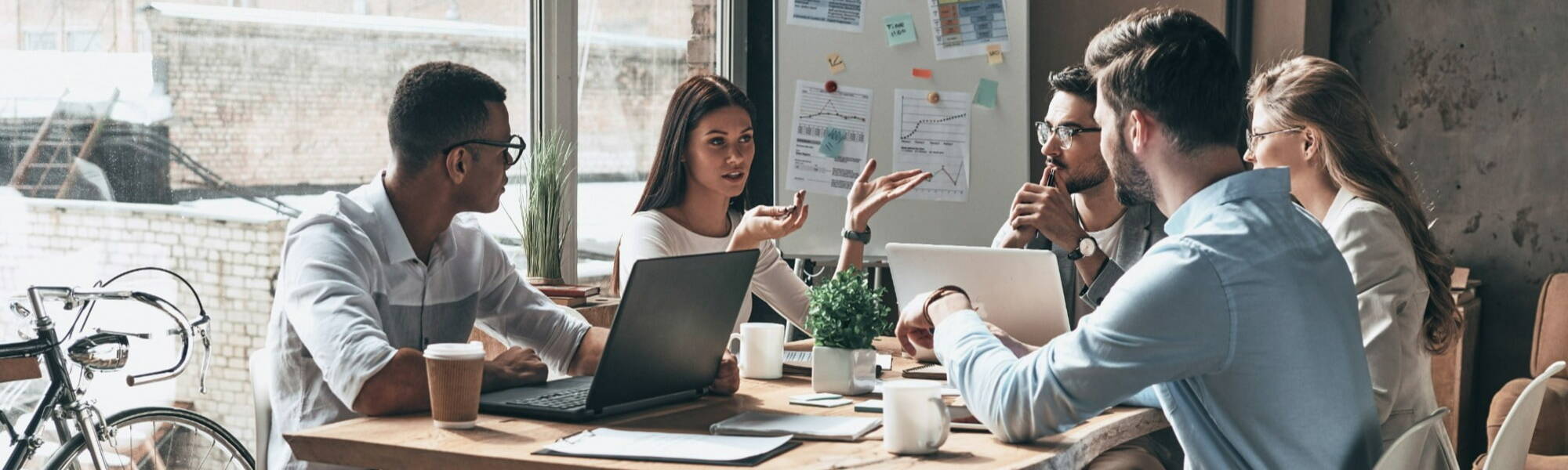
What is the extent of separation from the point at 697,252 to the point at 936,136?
1313mm

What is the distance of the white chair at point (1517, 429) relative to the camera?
1.68 meters

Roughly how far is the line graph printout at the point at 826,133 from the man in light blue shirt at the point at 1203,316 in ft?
7.78

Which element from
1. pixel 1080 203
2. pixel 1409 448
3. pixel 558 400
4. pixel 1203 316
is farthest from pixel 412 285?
pixel 1080 203

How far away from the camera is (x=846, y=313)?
2.08m

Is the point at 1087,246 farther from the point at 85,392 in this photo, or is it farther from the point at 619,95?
the point at 85,392

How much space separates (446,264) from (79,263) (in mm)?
1036

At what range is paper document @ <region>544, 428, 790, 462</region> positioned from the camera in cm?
155

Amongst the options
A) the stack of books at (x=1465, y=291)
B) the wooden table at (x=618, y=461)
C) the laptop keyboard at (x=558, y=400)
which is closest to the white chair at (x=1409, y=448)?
the wooden table at (x=618, y=461)

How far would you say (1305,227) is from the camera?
5.34ft

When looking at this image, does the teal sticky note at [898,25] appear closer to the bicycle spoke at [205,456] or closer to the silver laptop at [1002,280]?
the silver laptop at [1002,280]

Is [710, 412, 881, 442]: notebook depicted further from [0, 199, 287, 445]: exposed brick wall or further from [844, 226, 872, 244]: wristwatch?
[0, 199, 287, 445]: exposed brick wall

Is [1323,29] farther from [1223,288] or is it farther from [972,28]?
[1223,288]

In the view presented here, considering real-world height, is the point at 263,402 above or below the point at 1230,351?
below

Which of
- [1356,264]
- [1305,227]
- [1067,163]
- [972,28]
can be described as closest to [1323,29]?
[972,28]
